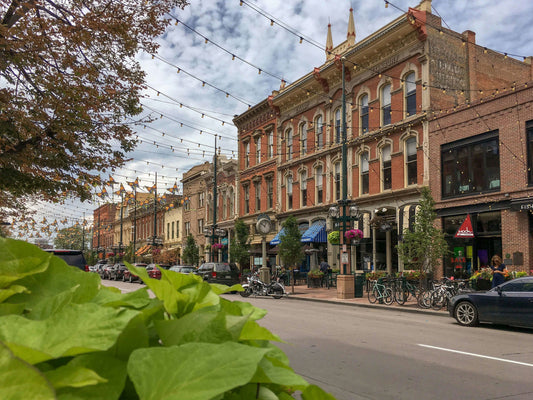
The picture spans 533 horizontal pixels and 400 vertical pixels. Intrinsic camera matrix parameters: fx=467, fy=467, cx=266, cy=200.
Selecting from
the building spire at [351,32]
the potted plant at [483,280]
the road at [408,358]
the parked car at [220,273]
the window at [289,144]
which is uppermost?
the building spire at [351,32]

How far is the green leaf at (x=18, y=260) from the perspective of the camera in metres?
1.05

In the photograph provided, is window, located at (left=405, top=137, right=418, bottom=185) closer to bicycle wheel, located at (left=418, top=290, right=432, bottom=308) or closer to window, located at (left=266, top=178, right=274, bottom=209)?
bicycle wheel, located at (left=418, top=290, right=432, bottom=308)

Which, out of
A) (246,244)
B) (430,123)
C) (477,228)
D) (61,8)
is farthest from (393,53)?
(61,8)

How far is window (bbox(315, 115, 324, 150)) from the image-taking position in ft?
103

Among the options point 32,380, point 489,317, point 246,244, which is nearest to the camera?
point 32,380

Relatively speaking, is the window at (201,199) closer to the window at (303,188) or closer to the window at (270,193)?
the window at (270,193)

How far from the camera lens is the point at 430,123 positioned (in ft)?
76.8

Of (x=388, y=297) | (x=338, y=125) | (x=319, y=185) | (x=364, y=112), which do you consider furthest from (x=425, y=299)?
(x=319, y=185)

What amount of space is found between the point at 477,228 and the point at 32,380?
22.8 meters

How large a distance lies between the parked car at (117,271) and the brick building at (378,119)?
16.3 metres

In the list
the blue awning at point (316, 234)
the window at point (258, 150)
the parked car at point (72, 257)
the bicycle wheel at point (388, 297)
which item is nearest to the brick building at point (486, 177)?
the bicycle wheel at point (388, 297)

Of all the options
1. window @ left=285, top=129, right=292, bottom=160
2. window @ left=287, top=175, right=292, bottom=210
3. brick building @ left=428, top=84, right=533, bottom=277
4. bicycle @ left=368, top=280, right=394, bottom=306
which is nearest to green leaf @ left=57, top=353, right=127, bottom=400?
bicycle @ left=368, top=280, right=394, bottom=306

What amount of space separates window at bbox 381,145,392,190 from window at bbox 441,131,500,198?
3.53m

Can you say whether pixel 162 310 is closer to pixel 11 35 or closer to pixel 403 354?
pixel 403 354
